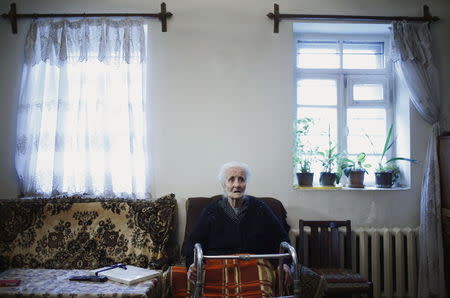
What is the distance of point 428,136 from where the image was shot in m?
3.04

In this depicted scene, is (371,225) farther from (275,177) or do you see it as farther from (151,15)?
(151,15)

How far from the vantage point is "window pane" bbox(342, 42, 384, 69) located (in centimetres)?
331

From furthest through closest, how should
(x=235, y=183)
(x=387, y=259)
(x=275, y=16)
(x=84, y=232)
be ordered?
(x=275, y=16), (x=387, y=259), (x=84, y=232), (x=235, y=183)

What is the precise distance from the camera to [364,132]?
3.27m

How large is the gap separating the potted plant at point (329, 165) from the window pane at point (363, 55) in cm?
85

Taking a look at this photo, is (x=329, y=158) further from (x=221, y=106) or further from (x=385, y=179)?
(x=221, y=106)

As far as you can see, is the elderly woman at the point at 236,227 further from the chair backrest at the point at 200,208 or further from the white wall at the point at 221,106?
the white wall at the point at 221,106

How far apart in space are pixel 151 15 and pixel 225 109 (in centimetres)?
106

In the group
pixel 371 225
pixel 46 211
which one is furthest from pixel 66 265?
pixel 371 225

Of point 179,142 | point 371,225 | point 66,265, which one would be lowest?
point 66,265

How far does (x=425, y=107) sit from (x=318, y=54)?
108cm

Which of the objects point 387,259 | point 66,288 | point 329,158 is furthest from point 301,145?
point 66,288

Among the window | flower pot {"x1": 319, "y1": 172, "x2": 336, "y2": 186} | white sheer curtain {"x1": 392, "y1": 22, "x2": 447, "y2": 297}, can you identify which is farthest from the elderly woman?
white sheer curtain {"x1": 392, "y1": 22, "x2": 447, "y2": 297}

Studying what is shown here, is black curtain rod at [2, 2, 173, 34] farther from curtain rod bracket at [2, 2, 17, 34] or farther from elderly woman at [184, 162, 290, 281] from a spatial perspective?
elderly woman at [184, 162, 290, 281]
